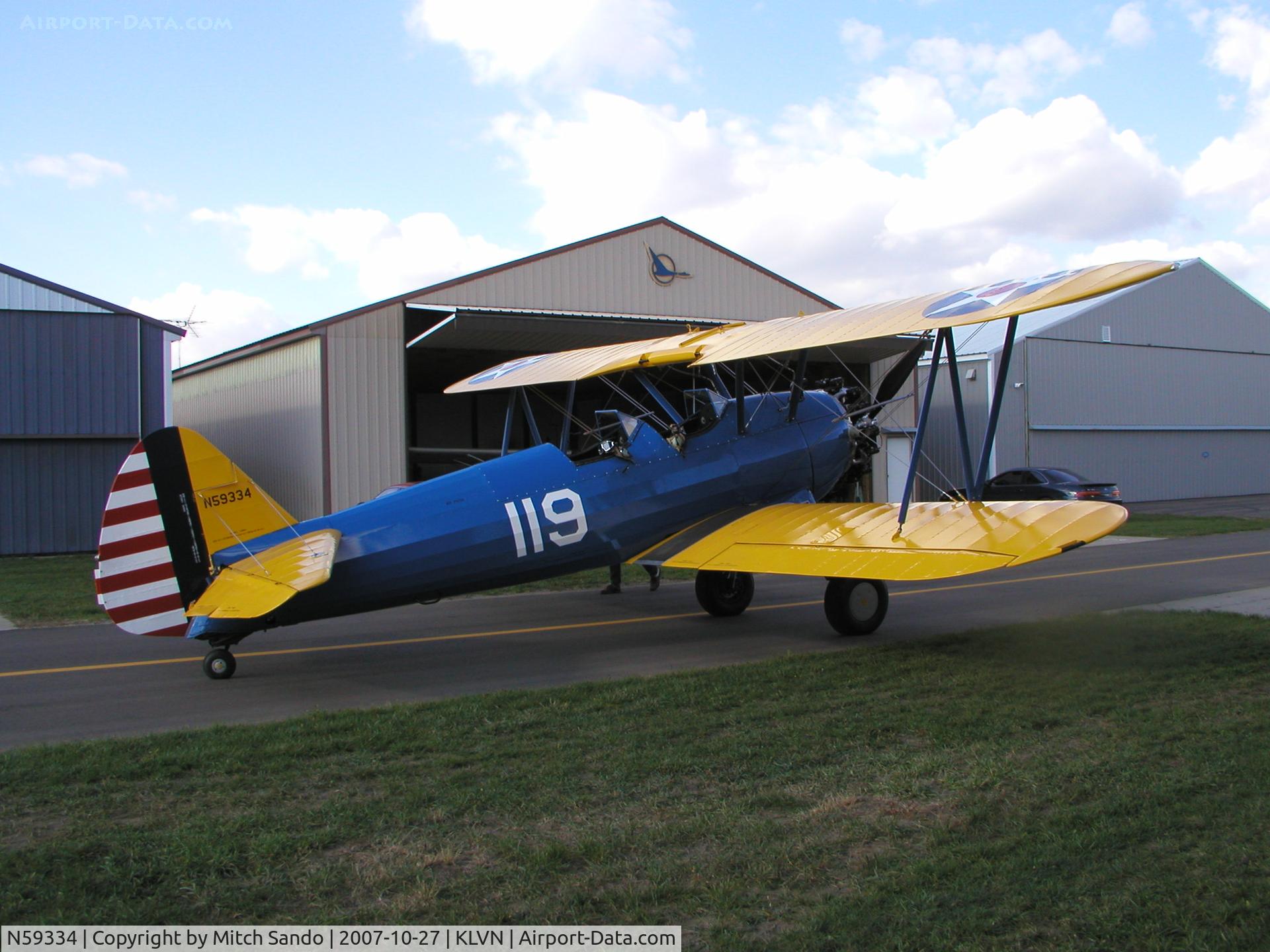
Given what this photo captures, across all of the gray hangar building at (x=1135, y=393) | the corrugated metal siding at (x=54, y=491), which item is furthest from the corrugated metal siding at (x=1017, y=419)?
the corrugated metal siding at (x=54, y=491)

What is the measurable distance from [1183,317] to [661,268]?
22913 millimetres

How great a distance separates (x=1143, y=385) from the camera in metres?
34.2

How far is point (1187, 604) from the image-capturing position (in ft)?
36.1

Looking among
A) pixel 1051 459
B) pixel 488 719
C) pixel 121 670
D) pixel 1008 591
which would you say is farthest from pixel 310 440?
pixel 1051 459

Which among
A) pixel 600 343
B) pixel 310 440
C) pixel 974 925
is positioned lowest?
pixel 974 925

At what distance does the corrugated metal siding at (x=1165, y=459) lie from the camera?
32.6m

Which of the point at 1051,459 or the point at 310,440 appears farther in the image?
the point at 1051,459

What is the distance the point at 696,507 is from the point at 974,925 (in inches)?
270

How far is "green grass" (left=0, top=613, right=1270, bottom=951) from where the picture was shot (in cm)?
347

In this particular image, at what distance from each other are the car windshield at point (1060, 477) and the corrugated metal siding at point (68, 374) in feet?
70.2

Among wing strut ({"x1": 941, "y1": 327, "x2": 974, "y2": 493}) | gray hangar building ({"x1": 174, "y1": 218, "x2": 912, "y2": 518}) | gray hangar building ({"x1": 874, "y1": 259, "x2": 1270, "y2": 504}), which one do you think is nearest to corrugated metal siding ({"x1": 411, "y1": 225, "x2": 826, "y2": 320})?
gray hangar building ({"x1": 174, "y1": 218, "x2": 912, "y2": 518})

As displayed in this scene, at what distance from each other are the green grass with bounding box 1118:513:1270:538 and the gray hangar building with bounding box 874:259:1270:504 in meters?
6.73

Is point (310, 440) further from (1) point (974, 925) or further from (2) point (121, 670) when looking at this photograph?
(1) point (974, 925)

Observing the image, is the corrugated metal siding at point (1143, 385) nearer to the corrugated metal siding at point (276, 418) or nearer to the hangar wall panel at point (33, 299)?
the corrugated metal siding at point (276, 418)
